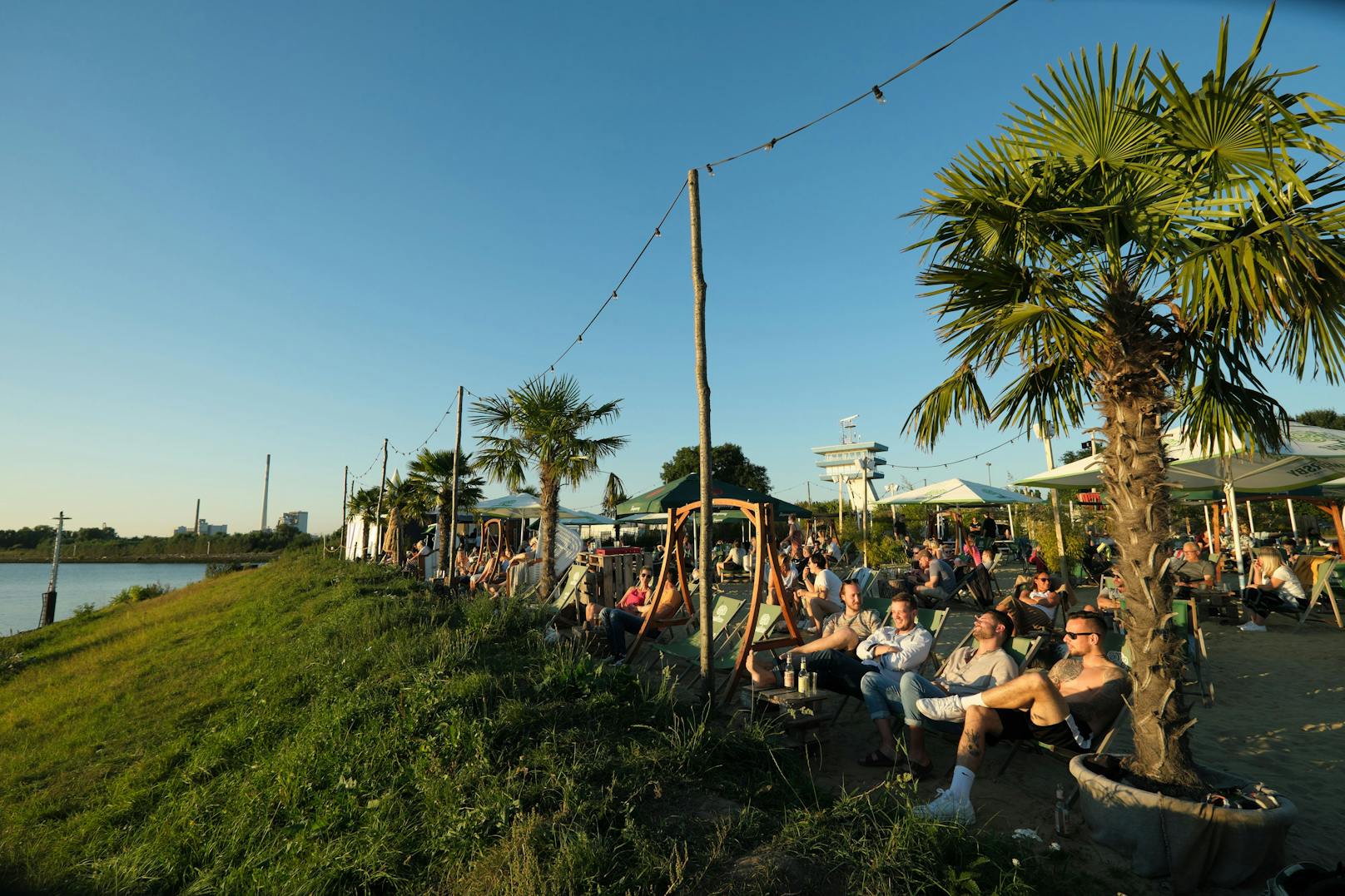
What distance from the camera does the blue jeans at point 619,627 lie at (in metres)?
7.45

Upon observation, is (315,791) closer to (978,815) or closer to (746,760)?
(746,760)

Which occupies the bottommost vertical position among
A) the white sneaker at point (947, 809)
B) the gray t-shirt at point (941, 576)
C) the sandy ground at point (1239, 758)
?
the sandy ground at point (1239, 758)

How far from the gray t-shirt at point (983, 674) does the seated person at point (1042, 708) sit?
0.29 m

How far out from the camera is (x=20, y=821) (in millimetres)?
5488

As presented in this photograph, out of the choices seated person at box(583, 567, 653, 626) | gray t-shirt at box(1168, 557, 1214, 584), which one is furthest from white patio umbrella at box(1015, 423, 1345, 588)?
seated person at box(583, 567, 653, 626)

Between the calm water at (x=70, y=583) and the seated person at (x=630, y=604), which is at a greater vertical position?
the seated person at (x=630, y=604)

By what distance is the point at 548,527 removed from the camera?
37.0ft

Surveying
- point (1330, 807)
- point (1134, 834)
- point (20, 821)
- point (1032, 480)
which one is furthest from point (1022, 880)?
point (1032, 480)

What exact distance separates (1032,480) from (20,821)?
1190 centimetres

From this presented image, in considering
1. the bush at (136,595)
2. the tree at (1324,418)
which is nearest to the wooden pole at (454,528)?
the bush at (136,595)

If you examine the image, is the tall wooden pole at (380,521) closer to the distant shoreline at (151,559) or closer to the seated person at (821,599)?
the seated person at (821,599)

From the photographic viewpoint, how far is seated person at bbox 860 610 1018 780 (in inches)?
162

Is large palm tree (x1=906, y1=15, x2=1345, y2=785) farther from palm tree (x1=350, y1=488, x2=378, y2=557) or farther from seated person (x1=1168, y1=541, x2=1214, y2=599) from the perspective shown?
palm tree (x1=350, y1=488, x2=378, y2=557)

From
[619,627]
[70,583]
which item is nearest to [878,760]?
[619,627]
